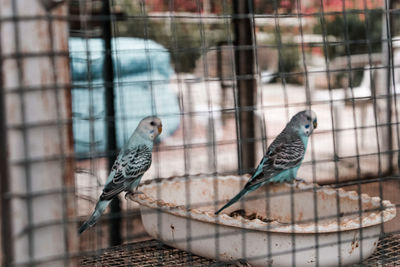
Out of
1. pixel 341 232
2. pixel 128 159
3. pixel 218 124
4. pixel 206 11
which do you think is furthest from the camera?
pixel 218 124

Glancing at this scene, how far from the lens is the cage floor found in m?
1.56

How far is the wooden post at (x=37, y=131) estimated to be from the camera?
952mm

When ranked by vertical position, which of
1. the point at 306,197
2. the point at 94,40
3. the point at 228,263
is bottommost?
the point at 228,263

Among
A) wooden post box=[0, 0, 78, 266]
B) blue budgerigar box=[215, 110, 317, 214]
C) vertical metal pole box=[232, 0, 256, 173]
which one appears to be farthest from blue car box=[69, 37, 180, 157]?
wooden post box=[0, 0, 78, 266]

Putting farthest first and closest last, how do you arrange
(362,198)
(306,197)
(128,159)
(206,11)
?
(206,11) < (128,159) < (306,197) < (362,198)

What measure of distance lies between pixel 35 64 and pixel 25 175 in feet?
0.70

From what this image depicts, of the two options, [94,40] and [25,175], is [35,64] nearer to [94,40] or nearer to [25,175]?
[25,175]

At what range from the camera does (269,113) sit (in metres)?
3.52

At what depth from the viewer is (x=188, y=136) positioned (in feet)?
9.02

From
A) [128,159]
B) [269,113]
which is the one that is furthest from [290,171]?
[269,113]

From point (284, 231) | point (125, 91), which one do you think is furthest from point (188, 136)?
point (284, 231)

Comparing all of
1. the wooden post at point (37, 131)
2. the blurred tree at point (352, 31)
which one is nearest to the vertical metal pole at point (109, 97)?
the wooden post at point (37, 131)

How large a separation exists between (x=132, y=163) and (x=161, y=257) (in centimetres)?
56

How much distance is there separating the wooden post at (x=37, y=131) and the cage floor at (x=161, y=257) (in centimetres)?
53
